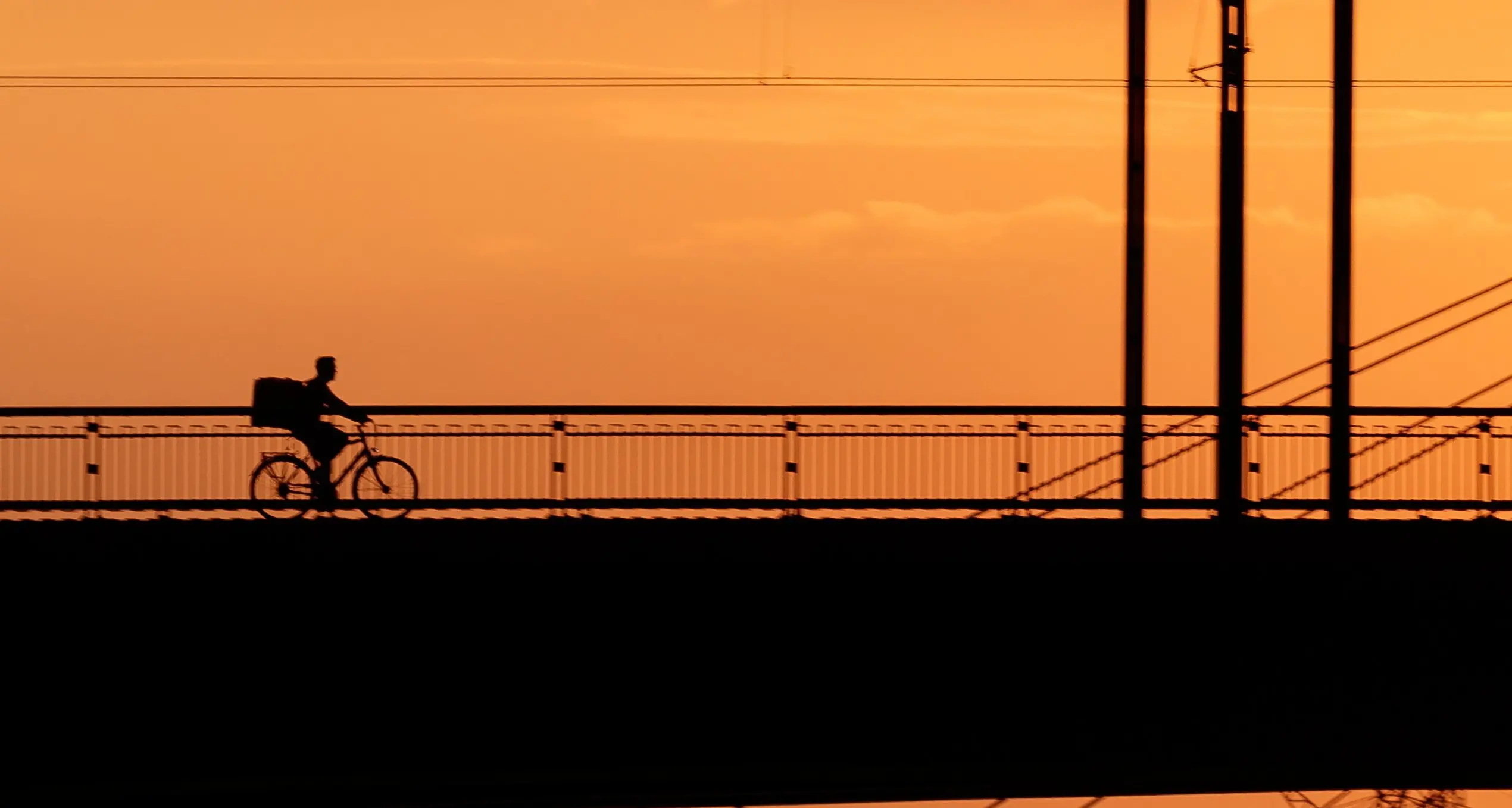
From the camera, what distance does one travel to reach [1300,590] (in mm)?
18375

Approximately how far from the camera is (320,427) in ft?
67.8

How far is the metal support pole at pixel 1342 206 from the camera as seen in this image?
67.4ft

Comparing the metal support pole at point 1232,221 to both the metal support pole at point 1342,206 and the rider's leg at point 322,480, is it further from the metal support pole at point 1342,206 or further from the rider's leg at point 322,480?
the rider's leg at point 322,480

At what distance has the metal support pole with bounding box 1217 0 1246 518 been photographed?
67.2 feet

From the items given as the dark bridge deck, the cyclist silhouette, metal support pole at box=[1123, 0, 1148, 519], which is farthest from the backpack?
metal support pole at box=[1123, 0, 1148, 519]

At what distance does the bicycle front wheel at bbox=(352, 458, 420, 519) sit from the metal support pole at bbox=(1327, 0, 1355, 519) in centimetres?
791

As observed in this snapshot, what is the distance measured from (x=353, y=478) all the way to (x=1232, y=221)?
8000 mm

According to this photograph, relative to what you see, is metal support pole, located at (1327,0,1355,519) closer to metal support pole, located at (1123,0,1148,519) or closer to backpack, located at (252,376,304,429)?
metal support pole, located at (1123,0,1148,519)

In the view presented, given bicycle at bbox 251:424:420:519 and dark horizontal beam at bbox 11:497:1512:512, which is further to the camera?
bicycle at bbox 251:424:420:519

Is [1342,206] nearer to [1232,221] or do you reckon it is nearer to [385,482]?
[1232,221]

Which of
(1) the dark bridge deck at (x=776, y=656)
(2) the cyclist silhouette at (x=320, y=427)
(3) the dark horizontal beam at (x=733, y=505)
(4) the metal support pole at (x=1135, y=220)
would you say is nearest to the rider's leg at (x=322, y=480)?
(2) the cyclist silhouette at (x=320, y=427)

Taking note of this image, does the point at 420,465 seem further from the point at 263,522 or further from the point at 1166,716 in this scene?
the point at 1166,716

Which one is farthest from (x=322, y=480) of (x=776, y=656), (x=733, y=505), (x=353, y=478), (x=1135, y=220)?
(x=1135, y=220)

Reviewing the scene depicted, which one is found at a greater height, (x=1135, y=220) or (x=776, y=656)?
(x=1135, y=220)
